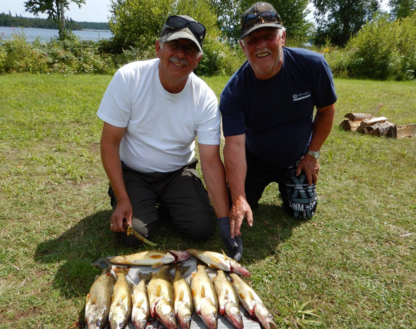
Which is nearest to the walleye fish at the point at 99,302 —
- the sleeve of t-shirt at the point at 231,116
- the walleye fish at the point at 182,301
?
the walleye fish at the point at 182,301

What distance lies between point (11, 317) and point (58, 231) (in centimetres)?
119

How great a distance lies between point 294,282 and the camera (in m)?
2.96

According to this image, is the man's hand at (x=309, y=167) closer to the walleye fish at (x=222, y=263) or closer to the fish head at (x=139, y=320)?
the walleye fish at (x=222, y=263)

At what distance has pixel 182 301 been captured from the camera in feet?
7.77

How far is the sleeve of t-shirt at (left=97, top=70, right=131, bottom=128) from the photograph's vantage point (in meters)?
3.09

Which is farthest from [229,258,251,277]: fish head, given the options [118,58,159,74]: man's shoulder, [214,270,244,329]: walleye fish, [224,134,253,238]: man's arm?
[118,58,159,74]: man's shoulder

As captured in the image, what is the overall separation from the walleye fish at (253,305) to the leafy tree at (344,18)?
49370mm

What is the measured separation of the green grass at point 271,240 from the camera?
2.65 meters

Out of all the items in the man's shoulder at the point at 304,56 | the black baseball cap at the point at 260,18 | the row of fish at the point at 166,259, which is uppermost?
the black baseball cap at the point at 260,18

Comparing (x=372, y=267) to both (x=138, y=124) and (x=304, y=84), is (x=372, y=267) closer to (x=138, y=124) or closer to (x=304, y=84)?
(x=304, y=84)

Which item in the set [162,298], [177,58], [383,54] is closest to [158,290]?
[162,298]

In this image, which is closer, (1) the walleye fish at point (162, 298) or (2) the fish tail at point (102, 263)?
(1) the walleye fish at point (162, 298)

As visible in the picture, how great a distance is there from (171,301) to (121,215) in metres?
1.13

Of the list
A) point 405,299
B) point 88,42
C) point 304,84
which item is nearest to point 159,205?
point 304,84
